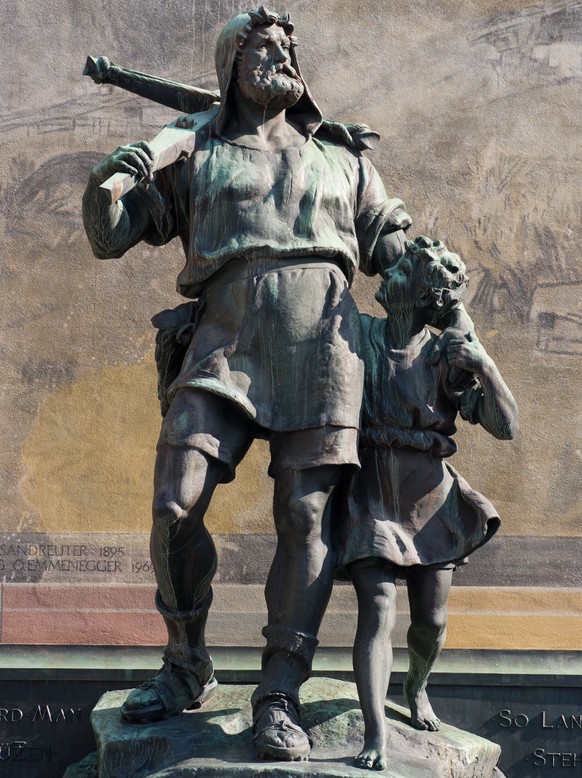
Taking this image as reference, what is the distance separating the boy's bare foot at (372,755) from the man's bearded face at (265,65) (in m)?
1.70

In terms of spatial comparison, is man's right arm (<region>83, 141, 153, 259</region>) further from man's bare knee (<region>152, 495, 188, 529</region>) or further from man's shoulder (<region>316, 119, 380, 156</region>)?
man's bare knee (<region>152, 495, 188, 529</region>)

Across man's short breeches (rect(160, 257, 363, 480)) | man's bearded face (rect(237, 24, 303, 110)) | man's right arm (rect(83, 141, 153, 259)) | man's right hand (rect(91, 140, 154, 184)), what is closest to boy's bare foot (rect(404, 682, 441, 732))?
man's short breeches (rect(160, 257, 363, 480))

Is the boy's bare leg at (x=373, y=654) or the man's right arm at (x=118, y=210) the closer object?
the boy's bare leg at (x=373, y=654)

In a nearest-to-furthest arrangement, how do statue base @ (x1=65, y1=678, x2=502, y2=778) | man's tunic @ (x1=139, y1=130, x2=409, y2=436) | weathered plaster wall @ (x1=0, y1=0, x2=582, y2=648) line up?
statue base @ (x1=65, y1=678, x2=502, y2=778), man's tunic @ (x1=139, y1=130, x2=409, y2=436), weathered plaster wall @ (x1=0, y1=0, x2=582, y2=648)

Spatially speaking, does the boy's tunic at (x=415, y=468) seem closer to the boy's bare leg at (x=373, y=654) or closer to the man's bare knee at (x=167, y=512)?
the boy's bare leg at (x=373, y=654)

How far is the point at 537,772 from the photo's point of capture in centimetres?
551

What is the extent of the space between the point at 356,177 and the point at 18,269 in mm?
3235

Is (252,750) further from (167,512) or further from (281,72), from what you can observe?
(281,72)

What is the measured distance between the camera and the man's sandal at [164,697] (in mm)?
4113

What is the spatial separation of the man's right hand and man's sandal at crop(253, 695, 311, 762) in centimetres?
134

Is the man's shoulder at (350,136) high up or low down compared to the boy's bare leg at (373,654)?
up

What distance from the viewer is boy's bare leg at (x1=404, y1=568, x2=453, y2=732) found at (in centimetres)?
414

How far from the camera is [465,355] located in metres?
4.07

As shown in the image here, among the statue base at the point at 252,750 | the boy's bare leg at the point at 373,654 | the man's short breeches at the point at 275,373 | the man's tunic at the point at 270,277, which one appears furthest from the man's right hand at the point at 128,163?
the statue base at the point at 252,750
